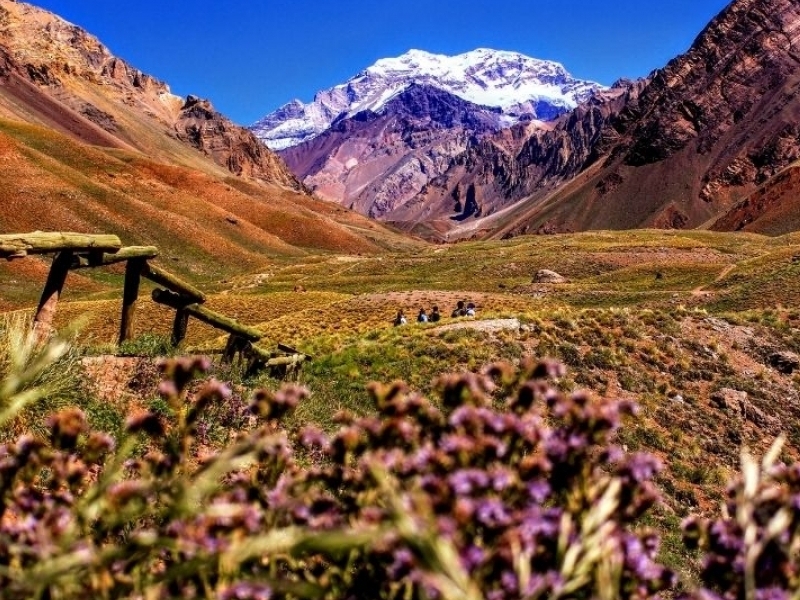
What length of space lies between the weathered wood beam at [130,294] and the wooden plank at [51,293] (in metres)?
2.21

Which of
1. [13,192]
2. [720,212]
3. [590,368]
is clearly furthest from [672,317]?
[720,212]

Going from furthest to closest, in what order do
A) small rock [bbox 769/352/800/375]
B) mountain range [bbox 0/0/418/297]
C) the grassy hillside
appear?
mountain range [bbox 0/0/418/297] < small rock [bbox 769/352/800/375] < the grassy hillside

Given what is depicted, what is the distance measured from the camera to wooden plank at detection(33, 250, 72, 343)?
1059 cm

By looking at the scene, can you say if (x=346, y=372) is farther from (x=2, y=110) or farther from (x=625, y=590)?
(x=2, y=110)

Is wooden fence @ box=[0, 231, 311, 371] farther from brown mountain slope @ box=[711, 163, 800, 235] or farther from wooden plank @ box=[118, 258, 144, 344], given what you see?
brown mountain slope @ box=[711, 163, 800, 235]

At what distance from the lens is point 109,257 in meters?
12.3

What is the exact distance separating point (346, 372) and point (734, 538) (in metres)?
16.6

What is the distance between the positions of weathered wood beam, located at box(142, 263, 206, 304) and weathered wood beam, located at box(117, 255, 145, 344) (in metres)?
0.18

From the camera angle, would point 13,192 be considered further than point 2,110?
No

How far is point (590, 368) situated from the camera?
20.2m

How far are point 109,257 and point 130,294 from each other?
1.81 meters

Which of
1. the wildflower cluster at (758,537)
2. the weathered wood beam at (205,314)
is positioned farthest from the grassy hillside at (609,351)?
the wildflower cluster at (758,537)

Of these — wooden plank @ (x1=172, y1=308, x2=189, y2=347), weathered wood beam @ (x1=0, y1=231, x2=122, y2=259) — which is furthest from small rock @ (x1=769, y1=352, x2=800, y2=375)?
weathered wood beam @ (x1=0, y1=231, x2=122, y2=259)

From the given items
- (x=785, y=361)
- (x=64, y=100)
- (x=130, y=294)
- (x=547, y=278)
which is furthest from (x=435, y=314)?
(x=64, y=100)
